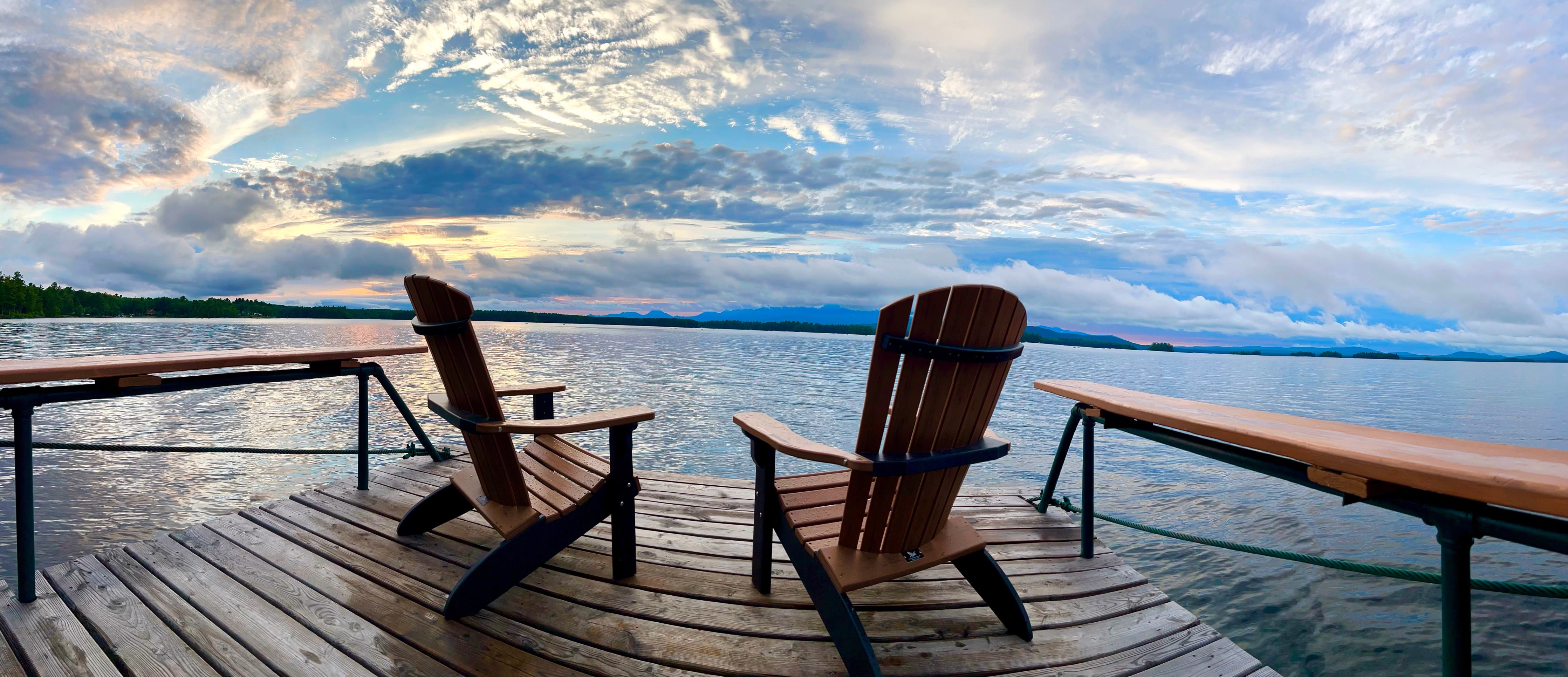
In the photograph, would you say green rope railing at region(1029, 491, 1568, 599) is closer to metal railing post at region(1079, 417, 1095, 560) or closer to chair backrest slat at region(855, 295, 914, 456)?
metal railing post at region(1079, 417, 1095, 560)

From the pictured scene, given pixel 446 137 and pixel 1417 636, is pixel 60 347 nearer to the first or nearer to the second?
pixel 446 137

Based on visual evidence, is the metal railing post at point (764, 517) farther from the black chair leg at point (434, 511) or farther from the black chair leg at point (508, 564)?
the black chair leg at point (434, 511)

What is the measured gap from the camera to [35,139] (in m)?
17.3

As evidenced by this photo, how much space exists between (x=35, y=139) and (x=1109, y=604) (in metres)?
29.0

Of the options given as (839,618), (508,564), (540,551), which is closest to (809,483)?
(839,618)

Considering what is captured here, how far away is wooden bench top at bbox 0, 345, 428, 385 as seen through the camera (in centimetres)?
218

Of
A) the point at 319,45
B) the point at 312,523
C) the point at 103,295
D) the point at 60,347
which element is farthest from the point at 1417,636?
the point at 103,295

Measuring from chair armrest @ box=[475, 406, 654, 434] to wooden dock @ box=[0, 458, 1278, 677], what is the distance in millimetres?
759

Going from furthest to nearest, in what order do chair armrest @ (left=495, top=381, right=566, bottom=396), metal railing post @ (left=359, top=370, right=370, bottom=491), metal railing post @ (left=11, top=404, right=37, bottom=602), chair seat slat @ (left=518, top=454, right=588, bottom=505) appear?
metal railing post @ (left=359, top=370, right=370, bottom=491) < chair armrest @ (left=495, top=381, right=566, bottom=396) < chair seat slat @ (left=518, top=454, right=588, bottom=505) < metal railing post @ (left=11, top=404, right=37, bottom=602)

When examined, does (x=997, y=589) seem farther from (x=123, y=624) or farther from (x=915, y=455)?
(x=123, y=624)

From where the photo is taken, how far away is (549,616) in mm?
2355

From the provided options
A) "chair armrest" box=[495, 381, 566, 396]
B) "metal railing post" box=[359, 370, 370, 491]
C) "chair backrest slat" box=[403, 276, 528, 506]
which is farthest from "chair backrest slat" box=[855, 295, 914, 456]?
"metal railing post" box=[359, 370, 370, 491]

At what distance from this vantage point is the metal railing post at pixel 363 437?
3.86 metres

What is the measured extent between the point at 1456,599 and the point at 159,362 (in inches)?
183
